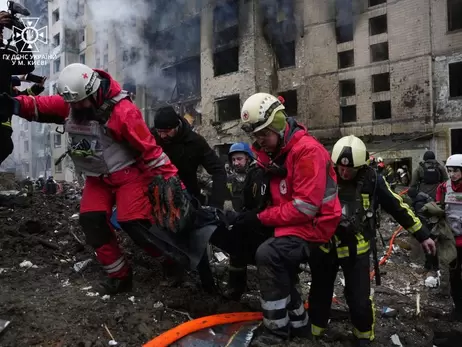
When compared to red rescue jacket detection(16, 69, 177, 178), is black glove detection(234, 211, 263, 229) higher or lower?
lower

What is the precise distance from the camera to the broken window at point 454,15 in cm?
1611

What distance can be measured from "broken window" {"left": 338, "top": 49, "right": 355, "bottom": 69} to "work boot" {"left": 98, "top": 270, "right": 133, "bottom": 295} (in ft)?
58.0

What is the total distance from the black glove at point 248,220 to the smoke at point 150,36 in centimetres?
2291

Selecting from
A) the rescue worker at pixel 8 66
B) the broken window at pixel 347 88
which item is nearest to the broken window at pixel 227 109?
the broken window at pixel 347 88

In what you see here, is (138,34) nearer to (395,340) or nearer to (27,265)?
(27,265)

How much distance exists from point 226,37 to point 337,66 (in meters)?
6.92

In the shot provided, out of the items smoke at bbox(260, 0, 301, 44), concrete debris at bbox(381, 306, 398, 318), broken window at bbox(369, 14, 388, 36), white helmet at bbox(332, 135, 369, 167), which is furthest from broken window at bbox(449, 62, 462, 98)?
white helmet at bbox(332, 135, 369, 167)

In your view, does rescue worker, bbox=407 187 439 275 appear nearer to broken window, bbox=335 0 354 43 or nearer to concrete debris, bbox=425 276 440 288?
concrete debris, bbox=425 276 440 288

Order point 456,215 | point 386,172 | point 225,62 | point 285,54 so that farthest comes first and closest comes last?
1. point 225,62
2. point 285,54
3. point 386,172
4. point 456,215

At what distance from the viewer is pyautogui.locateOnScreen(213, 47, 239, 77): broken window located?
22.8 meters

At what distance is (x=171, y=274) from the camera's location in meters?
3.81

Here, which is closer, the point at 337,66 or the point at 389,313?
the point at 389,313

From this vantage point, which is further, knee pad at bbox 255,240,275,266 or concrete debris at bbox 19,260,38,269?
concrete debris at bbox 19,260,38,269

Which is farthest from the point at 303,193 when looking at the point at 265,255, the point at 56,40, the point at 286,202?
the point at 56,40
